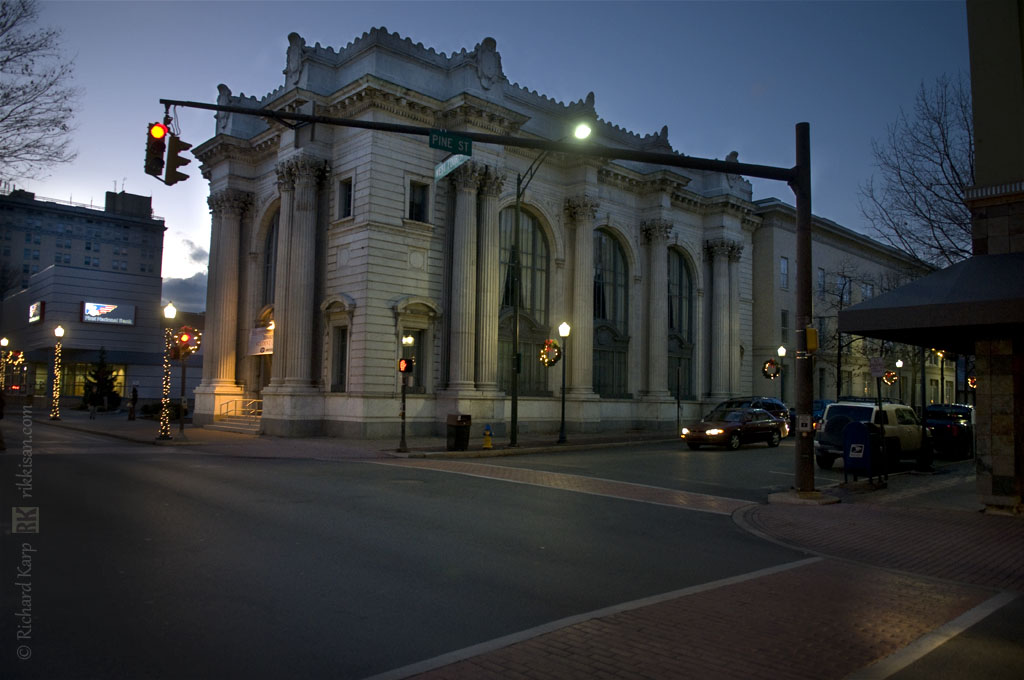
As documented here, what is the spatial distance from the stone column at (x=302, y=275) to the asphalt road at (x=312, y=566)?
1482 centimetres

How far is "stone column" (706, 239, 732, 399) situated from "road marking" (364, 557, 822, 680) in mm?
35837

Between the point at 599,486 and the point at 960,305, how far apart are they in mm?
7461

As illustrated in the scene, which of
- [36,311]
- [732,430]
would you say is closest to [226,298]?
[732,430]

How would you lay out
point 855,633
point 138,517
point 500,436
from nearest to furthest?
point 855,633 < point 138,517 < point 500,436

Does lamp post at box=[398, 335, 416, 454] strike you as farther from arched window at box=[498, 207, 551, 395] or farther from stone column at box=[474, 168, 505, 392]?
arched window at box=[498, 207, 551, 395]

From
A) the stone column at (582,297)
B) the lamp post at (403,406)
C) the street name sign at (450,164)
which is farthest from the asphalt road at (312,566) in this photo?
the stone column at (582,297)

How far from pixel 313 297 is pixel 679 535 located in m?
22.9

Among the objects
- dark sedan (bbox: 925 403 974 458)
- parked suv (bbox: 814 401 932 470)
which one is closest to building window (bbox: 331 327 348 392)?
parked suv (bbox: 814 401 932 470)

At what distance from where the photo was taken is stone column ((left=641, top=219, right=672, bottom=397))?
3931cm

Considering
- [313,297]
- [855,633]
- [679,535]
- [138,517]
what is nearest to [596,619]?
[855,633]

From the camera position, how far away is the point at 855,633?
6309 millimetres

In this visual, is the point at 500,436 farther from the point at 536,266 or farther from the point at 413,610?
→ the point at 413,610

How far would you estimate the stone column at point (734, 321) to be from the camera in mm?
44438

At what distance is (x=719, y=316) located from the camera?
143 ft
